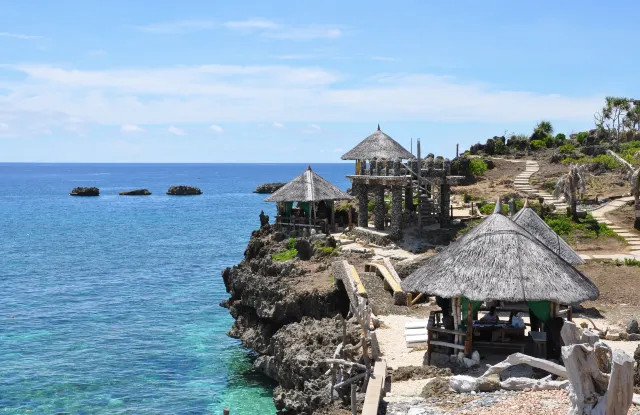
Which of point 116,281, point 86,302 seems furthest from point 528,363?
point 116,281

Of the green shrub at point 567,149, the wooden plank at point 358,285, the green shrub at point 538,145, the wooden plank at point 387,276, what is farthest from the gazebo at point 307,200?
the green shrub at point 538,145

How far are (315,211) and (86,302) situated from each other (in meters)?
16.3

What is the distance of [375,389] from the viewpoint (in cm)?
1645

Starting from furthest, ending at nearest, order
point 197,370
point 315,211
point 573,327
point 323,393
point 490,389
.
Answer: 1. point 315,211
2. point 197,370
3. point 323,393
4. point 490,389
5. point 573,327

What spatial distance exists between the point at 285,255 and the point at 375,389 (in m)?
21.7

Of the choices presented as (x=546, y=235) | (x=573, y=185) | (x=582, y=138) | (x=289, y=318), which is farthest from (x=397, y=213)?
(x=582, y=138)

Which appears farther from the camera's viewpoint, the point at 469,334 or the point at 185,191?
the point at 185,191

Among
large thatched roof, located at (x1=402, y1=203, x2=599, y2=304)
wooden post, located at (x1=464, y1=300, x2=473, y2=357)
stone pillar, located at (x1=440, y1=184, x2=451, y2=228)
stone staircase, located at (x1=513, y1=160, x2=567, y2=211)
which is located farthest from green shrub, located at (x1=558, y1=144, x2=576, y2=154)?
wooden post, located at (x1=464, y1=300, x2=473, y2=357)

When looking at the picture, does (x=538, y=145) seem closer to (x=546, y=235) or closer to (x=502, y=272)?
(x=546, y=235)

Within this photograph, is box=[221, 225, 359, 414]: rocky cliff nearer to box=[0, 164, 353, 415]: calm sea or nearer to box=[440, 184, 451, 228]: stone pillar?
box=[0, 164, 353, 415]: calm sea

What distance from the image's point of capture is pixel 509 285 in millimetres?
18328

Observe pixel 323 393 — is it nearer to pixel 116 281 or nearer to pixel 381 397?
pixel 381 397

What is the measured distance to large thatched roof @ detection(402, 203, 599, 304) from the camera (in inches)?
719

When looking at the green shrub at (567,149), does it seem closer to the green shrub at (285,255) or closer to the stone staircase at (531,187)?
the stone staircase at (531,187)
